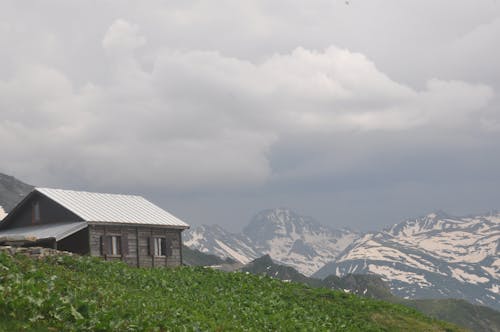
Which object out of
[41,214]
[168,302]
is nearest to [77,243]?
[41,214]

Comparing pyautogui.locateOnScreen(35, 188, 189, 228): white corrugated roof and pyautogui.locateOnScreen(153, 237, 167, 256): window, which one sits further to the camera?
pyautogui.locateOnScreen(153, 237, 167, 256): window

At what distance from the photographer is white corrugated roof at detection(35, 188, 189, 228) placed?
5556cm

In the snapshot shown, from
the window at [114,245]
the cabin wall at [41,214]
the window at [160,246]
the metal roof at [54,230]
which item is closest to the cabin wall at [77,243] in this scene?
the metal roof at [54,230]

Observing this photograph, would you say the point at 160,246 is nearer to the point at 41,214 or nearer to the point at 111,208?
the point at 111,208

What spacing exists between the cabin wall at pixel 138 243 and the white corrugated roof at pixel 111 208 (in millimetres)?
620

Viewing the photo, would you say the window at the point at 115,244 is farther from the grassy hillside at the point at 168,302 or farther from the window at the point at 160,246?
the grassy hillside at the point at 168,302

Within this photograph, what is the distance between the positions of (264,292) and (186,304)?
10073mm

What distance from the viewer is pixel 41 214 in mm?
58812

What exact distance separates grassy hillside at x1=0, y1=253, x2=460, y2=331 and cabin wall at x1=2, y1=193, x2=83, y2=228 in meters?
13.7

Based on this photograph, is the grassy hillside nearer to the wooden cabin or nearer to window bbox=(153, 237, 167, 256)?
the wooden cabin

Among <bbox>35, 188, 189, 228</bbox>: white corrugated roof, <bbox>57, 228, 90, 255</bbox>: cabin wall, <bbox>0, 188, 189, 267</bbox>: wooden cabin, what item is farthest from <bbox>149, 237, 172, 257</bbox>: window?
<bbox>57, 228, 90, 255</bbox>: cabin wall

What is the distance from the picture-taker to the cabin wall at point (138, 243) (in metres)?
54.4

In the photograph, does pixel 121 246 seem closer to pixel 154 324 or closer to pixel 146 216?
pixel 146 216

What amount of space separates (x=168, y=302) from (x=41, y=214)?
31.2 metres
